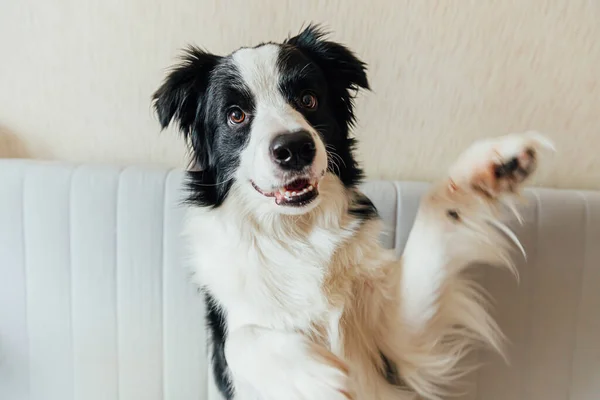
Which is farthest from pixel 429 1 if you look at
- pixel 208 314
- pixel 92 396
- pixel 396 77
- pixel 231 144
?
pixel 92 396

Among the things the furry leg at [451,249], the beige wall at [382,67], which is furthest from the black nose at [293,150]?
the beige wall at [382,67]

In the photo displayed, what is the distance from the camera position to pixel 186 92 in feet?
4.17

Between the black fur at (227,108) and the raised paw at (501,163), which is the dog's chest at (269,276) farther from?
the raised paw at (501,163)

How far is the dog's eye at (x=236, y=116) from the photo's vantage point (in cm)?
121

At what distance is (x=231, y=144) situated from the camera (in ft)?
4.00

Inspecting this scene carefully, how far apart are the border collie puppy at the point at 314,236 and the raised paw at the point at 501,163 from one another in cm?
1

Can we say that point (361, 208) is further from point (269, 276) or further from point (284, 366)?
point (284, 366)

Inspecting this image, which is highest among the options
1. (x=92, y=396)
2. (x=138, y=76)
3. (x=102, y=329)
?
(x=138, y=76)

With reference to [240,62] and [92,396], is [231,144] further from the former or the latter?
[92,396]

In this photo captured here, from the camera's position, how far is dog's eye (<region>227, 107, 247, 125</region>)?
1214 millimetres

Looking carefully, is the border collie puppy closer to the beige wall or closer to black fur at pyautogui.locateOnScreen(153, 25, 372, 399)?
black fur at pyautogui.locateOnScreen(153, 25, 372, 399)

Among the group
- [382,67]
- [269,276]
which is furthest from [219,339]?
[382,67]

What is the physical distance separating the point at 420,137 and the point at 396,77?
0.23 meters

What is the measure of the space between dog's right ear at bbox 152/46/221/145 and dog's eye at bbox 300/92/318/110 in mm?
259
